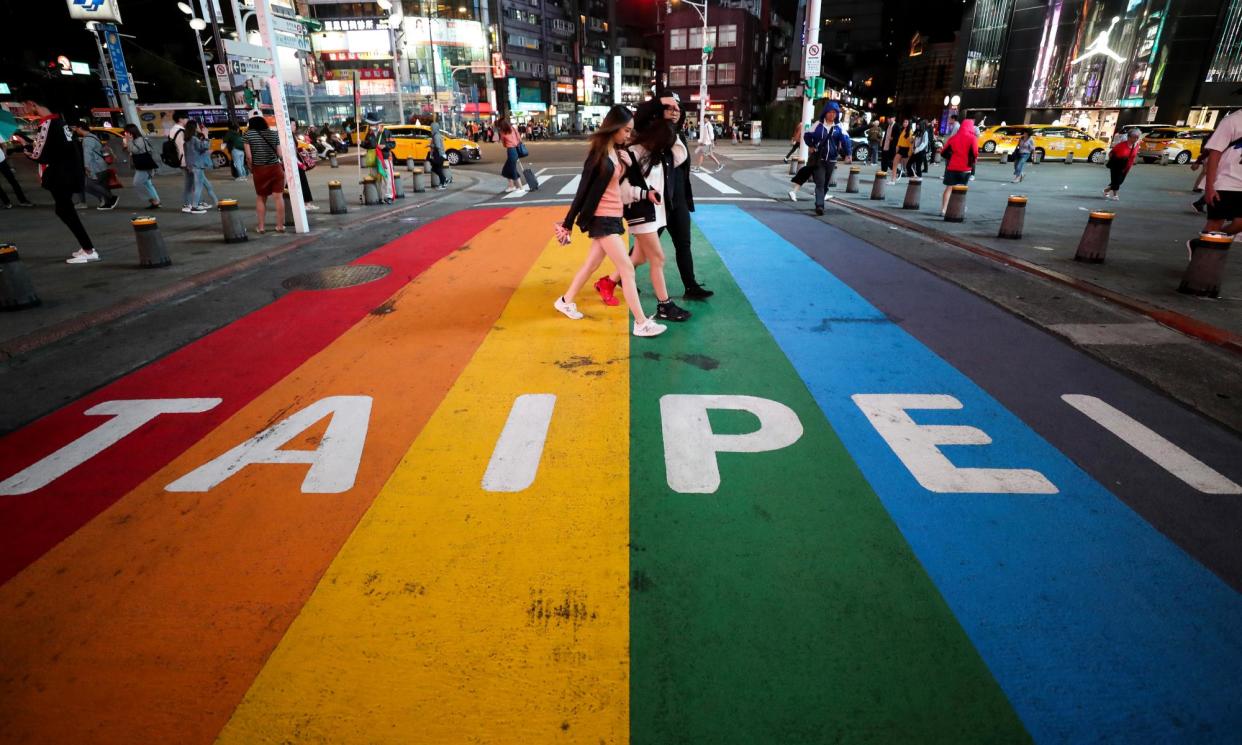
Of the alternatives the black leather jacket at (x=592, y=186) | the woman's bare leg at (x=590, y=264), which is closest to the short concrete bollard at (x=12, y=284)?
the woman's bare leg at (x=590, y=264)

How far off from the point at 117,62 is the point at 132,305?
3002cm

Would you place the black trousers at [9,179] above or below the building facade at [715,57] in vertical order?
below

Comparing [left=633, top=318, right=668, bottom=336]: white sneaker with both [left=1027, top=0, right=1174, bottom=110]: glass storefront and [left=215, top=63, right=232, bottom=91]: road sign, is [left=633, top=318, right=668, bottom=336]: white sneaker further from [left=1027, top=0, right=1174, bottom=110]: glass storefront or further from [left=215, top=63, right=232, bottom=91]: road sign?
[left=1027, top=0, right=1174, bottom=110]: glass storefront

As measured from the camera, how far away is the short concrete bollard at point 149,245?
26.7ft

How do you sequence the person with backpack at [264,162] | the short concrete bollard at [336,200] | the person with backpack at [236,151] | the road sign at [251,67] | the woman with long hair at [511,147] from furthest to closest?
the person with backpack at [236,151]
the woman with long hair at [511,147]
the short concrete bollard at [336,200]
the road sign at [251,67]
the person with backpack at [264,162]

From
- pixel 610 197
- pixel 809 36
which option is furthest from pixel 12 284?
pixel 809 36

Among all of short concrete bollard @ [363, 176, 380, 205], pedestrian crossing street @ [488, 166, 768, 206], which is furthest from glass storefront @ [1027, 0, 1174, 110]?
short concrete bollard @ [363, 176, 380, 205]

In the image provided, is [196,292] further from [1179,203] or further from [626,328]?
[1179,203]

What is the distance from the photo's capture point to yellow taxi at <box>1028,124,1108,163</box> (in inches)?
1157

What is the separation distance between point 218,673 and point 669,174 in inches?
204

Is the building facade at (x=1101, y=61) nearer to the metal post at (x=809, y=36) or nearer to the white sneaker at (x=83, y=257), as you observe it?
the metal post at (x=809, y=36)

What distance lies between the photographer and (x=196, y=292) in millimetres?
7336

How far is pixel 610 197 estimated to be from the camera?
17.4 feet

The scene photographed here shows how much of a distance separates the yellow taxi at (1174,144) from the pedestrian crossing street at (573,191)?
23.7 m
